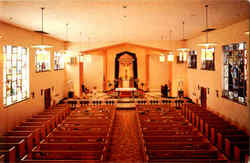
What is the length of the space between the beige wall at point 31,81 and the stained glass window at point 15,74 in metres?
0.31

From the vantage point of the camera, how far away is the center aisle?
25.5 feet

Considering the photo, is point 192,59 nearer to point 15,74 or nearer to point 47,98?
point 47,98

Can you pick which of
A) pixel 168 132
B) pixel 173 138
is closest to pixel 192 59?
pixel 168 132

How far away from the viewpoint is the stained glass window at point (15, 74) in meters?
10.4

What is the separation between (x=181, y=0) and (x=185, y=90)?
1382cm

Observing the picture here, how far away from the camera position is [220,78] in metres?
12.2

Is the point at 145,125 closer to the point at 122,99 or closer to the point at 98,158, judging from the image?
the point at 98,158

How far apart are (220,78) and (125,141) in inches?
268

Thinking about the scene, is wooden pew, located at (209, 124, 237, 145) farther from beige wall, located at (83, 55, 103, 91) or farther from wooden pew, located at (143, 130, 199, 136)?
beige wall, located at (83, 55, 103, 91)

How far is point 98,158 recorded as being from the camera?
6266mm

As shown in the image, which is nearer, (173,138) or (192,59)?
(173,138)

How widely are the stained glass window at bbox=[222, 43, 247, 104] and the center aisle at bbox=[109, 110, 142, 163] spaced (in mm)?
5413

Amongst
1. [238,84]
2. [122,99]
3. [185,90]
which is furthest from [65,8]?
[185,90]

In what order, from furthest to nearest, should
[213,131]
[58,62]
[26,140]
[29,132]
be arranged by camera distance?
1. [58,62]
2. [29,132]
3. [213,131]
4. [26,140]
